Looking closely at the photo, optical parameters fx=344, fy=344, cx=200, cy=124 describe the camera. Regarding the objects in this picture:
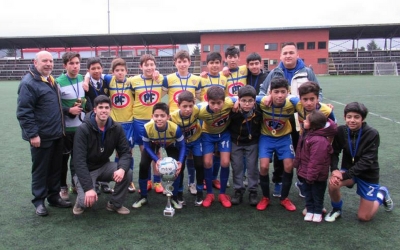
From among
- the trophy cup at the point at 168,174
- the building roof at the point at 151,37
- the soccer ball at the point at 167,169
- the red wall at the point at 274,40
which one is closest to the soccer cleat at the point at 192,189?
the trophy cup at the point at 168,174

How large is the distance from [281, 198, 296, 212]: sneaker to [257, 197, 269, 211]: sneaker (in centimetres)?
18

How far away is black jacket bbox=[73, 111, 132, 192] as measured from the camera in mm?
3642

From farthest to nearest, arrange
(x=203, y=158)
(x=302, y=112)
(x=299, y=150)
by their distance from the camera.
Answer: (x=203, y=158) → (x=302, y=112) → (x=299, y=150)

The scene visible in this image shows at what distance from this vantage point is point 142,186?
13.1ft

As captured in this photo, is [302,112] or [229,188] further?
[229,188]

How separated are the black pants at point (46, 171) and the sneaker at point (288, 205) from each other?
8.42 ft

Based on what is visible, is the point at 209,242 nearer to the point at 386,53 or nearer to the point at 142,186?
the point at 142,186

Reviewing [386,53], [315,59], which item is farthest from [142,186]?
[386,53]

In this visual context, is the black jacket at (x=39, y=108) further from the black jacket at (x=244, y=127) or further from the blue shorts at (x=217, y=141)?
the black jacket at (x=244, y=127)

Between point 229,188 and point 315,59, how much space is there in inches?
1487

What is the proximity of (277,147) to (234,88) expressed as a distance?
118 centimetres

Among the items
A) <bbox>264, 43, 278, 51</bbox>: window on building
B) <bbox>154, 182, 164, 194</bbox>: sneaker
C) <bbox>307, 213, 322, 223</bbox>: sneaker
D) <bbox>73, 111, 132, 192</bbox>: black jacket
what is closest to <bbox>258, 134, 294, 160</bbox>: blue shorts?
<bbox>307, 213, 322, 223</bbox>: sneaker

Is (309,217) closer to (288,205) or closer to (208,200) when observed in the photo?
(288,205)

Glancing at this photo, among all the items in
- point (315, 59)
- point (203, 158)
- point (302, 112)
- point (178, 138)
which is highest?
point (315, 59)
